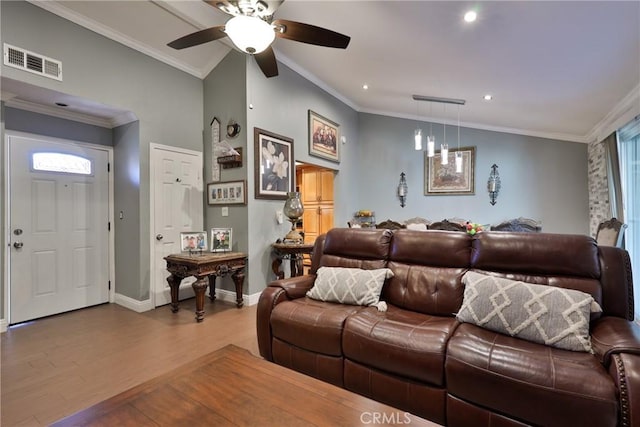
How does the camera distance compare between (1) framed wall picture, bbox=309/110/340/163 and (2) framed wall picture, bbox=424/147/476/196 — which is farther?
(2) framed wall picture, bbox=424/147/476/196

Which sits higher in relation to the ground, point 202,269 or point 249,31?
point 249,31

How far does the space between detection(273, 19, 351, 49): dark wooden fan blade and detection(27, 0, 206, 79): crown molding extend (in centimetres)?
241

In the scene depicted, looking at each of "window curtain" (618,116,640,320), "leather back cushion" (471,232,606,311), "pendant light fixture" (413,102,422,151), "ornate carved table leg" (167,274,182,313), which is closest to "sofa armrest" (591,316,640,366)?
"leather back cushion" (471,232,606,311)

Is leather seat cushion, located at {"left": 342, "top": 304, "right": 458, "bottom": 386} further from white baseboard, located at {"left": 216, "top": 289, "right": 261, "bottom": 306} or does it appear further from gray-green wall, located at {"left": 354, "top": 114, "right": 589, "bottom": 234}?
gray-green wall, located at {"left": 354, "top": 114, "right": 589, "bottom": 234}

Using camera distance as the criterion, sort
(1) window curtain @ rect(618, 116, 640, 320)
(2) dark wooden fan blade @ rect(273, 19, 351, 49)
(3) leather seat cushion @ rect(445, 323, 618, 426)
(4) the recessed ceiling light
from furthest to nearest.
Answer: (1) window curtain @ rect(618, 116, 640, 320)
(4) the recessed ceiling light
(2) dark wooden fan blade @ rect(273, 19, 351, 49)
(3) leather seat cushion @ rect(445, 323, 618, 426)

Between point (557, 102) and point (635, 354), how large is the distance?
11.8ft

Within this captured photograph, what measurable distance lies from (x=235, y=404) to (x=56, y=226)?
3.60m

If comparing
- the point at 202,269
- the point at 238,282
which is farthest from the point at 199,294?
the point at 238,282

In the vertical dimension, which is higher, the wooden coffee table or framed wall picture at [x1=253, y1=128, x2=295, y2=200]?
framed wall picture at [x1=253, y1=128, x2=295, y2=200]

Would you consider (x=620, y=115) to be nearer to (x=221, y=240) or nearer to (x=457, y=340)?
(x=457, y=340)

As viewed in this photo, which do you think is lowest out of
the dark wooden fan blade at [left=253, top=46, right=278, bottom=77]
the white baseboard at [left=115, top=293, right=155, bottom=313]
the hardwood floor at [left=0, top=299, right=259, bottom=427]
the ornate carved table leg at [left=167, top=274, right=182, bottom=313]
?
the hardwood floor at [left=0, top=299, right=259, bottom=427]

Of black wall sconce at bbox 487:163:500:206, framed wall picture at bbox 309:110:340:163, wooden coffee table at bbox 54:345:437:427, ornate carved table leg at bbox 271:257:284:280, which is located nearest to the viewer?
wooden coffee table at bbox 54:345:437:427

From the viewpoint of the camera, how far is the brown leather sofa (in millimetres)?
1246

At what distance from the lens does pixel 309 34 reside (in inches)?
85.9
